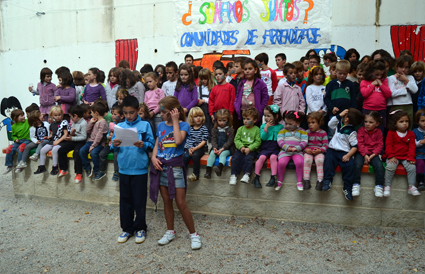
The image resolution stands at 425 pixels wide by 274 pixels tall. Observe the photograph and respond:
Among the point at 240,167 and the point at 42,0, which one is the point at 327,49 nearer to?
the point at 240,167

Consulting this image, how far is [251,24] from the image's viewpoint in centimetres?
828

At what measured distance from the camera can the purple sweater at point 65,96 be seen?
6383 mm

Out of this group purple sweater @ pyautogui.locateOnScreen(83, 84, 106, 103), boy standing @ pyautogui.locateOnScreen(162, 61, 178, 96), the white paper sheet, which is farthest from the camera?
purple sweater @ pyautogui.locateOnScreen(83, 84, 106, 103)

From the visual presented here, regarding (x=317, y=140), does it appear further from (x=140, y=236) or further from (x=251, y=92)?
(x=140, y=236)

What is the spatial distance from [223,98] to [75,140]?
8.15 feet

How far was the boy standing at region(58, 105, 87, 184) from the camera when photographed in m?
5.39

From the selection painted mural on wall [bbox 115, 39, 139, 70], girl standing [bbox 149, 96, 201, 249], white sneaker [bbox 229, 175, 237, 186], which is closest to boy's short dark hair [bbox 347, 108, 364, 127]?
white sneaker [bbox 229, 175, 237, 186]

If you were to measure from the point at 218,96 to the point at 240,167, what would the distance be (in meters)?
1.48

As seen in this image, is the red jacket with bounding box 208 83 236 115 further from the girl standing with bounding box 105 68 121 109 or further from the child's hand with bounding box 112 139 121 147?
the child's hand with bounding box 112 139 121 147

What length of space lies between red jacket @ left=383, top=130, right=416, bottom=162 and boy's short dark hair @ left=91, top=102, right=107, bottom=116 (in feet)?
13.6

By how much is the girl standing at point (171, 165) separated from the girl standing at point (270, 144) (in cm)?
107

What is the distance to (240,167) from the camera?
454 cm

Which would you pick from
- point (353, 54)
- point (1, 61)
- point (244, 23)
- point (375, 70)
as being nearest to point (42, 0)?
point (1, 61)

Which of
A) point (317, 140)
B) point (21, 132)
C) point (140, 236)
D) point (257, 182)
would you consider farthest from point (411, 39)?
point (21, 132)
